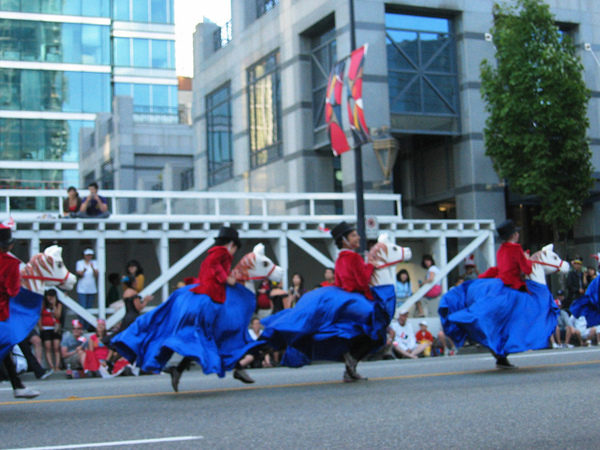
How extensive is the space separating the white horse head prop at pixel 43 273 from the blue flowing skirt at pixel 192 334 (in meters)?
0.93

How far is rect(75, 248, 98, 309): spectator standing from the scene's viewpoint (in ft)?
54.3

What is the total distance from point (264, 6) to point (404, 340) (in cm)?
1595

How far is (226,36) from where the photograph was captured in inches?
1246

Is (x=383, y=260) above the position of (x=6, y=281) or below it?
above

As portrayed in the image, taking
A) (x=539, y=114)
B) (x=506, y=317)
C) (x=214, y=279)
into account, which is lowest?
(x=506, y=317)

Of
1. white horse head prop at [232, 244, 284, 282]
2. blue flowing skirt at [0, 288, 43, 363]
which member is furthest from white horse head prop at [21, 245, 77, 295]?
white horse head prop at [232, 244, 284, 282]

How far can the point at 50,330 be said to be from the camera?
579 inches

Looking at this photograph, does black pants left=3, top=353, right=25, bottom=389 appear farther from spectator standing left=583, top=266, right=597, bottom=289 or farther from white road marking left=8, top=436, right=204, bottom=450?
spectator standing left=583, top=266, right=597, bottom=289

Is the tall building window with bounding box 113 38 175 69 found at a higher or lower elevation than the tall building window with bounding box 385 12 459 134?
higher

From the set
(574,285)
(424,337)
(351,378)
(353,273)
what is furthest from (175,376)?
(574,285)

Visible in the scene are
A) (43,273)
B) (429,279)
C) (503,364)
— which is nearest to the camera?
(43,273)

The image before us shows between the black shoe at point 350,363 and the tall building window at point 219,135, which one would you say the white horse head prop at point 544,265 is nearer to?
the black shoe at point 350,363

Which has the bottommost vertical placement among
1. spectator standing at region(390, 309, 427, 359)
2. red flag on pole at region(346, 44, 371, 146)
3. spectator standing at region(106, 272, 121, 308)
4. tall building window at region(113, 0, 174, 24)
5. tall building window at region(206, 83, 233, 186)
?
spectator standing at region(390, 309, 427, 359)

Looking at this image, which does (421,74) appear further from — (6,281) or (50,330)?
(6,281)
